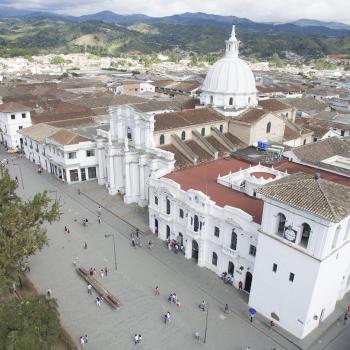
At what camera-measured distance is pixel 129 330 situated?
97.8ft

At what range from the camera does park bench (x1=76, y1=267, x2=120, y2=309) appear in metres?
32.5

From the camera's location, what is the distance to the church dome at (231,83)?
2313 inches

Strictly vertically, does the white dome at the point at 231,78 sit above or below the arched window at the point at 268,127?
above

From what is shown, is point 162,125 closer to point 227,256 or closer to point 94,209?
point 94,209

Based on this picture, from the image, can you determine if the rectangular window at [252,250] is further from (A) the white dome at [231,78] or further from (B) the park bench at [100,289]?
(A) the white dome at [231,78]

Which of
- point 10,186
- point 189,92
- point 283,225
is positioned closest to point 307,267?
point 283,225

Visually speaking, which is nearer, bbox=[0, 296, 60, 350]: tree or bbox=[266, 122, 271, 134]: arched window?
bbox=[0, 296, 60, 350]: tree

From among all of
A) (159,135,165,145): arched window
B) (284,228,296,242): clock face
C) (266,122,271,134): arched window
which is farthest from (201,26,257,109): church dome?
(284,228,296,242): clock face

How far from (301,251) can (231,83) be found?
127 feet

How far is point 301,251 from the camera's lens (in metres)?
26.5

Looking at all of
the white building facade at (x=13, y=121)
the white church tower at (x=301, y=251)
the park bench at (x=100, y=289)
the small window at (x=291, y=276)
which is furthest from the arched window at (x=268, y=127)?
the white building facade at (x=13, y=121)

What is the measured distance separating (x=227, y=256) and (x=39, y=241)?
59.0 feet

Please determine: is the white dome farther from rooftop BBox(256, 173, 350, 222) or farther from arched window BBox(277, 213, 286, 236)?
arched window BBox(277, 213, 286, 236)

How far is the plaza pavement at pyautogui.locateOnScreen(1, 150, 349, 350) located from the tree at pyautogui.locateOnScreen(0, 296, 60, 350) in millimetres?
6531
